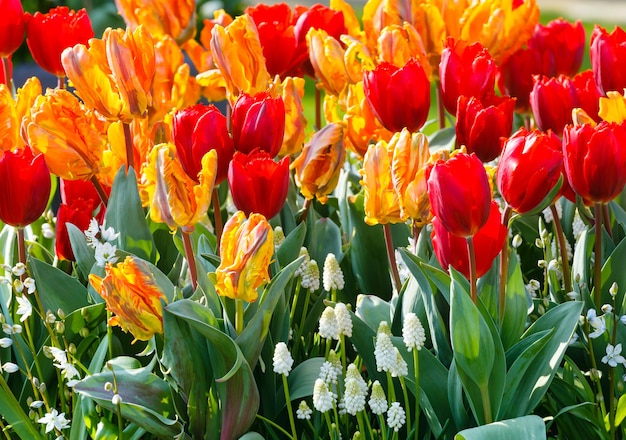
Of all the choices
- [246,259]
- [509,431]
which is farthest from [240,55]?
[509,431]

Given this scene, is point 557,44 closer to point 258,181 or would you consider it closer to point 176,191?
point 258,181

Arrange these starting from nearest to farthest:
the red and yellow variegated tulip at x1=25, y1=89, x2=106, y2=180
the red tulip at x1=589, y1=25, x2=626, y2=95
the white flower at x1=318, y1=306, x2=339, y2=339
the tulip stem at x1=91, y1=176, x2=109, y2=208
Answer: the white flower at x1=318, y1=306, x2=339, y2=339 < the red and yellow variegated tulip at x1=25, y1=89, x2=106, y2=180 < the tulip stem at x1=91, y1=176, x2=109, y2=208 < the red tulip at x1=589, y1=25, x2=626, y2=95

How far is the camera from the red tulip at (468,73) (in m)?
1.58

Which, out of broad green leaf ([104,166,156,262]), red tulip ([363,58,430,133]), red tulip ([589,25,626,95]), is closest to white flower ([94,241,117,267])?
broad green leaf ([104,166,156,262])

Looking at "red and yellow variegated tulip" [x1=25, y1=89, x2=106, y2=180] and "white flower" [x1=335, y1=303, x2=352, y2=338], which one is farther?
"red and yellow variegated tulip" [x1=25, y1=89, x2=106, y2=180]

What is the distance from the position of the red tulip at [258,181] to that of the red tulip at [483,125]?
301mm

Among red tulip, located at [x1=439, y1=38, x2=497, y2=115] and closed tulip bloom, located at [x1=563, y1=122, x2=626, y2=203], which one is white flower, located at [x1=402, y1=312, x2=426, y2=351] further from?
red tulip, located at [x1=439, y1=38, x2=497, y2=115]

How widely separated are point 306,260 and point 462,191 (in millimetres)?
369

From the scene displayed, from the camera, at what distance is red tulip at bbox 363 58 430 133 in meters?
1.52

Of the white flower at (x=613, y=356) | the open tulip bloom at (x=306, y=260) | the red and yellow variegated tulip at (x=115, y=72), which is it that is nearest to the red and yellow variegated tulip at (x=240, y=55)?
the open tulip bloom at (x=306, y=260)

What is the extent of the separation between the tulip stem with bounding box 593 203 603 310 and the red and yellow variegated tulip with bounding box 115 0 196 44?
3.31 feet

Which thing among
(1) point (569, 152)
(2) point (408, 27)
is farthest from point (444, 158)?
(2) point (408, 27)

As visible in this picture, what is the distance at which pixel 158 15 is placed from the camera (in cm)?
203

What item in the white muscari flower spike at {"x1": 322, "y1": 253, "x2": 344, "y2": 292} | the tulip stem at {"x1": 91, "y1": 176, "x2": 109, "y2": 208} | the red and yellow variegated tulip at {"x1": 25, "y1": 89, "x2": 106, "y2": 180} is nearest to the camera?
the white muscari flower spike at {"x1": 322, "y1": 253, "x2": 344, "y2": 292}
